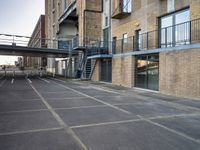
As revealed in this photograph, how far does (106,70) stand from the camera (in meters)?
21.4

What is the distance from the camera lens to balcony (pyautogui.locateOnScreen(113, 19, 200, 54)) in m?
11.8

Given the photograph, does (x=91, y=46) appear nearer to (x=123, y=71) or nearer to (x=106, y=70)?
(x=106, y=70)

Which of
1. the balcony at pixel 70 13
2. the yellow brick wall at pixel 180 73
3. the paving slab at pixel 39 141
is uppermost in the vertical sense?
the balcony at pixel 70 13

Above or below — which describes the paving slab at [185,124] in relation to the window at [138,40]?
below

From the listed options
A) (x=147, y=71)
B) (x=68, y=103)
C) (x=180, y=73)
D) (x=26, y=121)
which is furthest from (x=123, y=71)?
(x=26, y=121)

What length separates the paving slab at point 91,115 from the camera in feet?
21.9

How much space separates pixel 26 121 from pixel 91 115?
2.13 m

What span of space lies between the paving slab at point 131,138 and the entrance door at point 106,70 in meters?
14.6

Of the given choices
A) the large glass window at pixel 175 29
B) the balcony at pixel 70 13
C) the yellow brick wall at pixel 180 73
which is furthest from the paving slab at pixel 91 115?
the balcony at pixel 70 13

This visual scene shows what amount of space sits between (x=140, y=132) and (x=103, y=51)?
17.5 meters

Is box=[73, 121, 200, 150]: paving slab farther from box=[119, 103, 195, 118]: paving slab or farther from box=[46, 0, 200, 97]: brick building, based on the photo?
box=[46, 0, 200, 97]: brick building

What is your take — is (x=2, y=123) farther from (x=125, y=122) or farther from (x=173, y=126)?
(x=173, y=126)

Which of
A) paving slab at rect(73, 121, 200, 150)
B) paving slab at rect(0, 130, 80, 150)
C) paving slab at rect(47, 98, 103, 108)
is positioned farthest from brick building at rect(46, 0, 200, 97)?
paving slab at rect(0, 130, 80, 150)

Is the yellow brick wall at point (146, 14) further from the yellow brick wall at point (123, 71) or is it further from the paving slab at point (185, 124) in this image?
the paving slab at point (185, 124)
